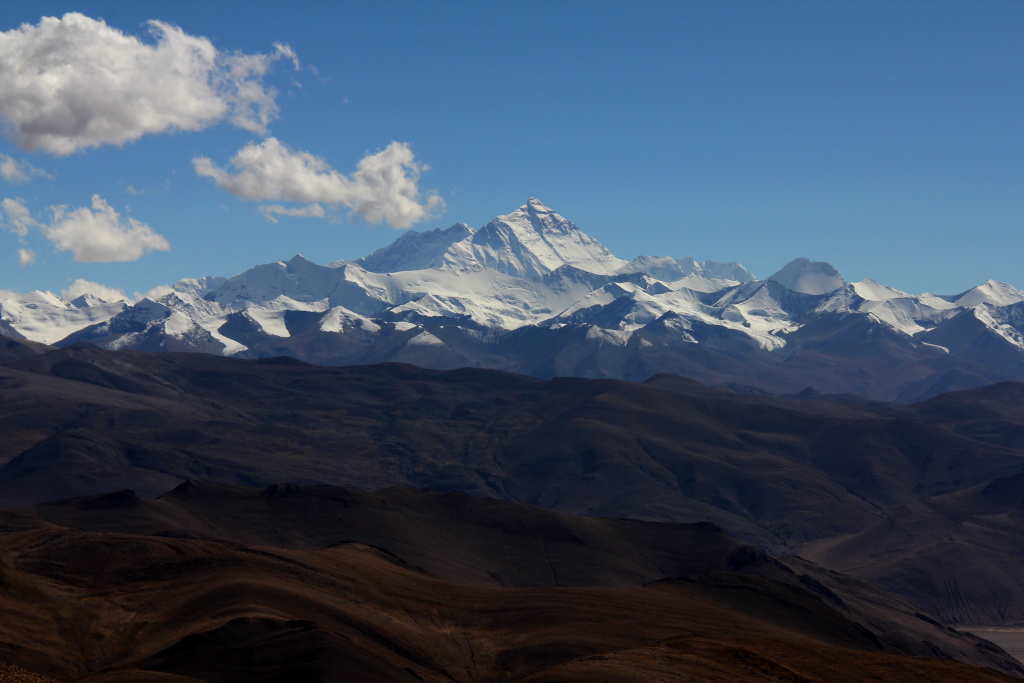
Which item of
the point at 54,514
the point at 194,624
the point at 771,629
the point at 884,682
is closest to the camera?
the point at 884,682

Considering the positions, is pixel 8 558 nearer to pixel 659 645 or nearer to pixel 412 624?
pixel 412 624

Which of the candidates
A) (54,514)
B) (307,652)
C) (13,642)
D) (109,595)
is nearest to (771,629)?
(307,652)

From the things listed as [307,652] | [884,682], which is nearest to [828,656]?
[884,682]

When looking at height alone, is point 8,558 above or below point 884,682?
above

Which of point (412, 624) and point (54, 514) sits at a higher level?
point (54, 514)

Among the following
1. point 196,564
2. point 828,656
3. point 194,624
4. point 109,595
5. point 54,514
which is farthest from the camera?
point 54,514

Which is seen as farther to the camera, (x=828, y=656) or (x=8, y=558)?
(x=8, y=558)

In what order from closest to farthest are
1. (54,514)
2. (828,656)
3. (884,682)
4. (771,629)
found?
1. (884,682)
2. (828,656)
3. (771,629)
4. (54,514)

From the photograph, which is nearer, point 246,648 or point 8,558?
point 246,648

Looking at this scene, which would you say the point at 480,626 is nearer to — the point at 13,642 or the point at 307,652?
the point at 307,652
